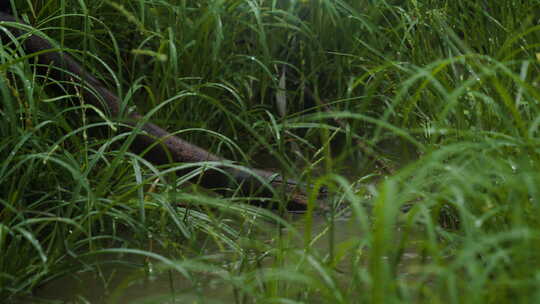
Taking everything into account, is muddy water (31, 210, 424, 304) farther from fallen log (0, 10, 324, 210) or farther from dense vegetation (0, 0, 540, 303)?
fallen log (0, 10, 324, 210)

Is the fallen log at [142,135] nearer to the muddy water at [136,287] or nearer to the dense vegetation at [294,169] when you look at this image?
the dense vegetation at [294,169]

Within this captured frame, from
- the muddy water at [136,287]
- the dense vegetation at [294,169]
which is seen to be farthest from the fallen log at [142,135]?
the muddy water at [136,287]

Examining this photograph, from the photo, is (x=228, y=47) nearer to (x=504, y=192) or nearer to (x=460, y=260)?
(x=504, y=192)

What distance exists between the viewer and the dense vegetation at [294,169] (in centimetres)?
121

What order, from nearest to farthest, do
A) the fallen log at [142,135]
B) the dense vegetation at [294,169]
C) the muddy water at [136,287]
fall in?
1. the dense vegetation at [294,169]
2. the muddy water at [136,287]
3. the fallen log at [142,135]

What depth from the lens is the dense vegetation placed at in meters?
1.21

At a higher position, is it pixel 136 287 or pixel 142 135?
pixel 142 135

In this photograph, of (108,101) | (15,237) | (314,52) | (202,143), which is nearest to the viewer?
(15,237)

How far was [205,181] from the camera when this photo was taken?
2248 mm

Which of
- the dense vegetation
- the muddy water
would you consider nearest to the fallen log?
the dense vegetation

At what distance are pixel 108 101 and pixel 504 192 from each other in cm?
125

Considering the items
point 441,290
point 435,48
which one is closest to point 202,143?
point 435,48

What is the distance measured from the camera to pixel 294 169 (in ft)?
6.36

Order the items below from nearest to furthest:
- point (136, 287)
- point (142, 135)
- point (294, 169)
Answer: point (136, 287), point (294, 169), point (142, 135)
